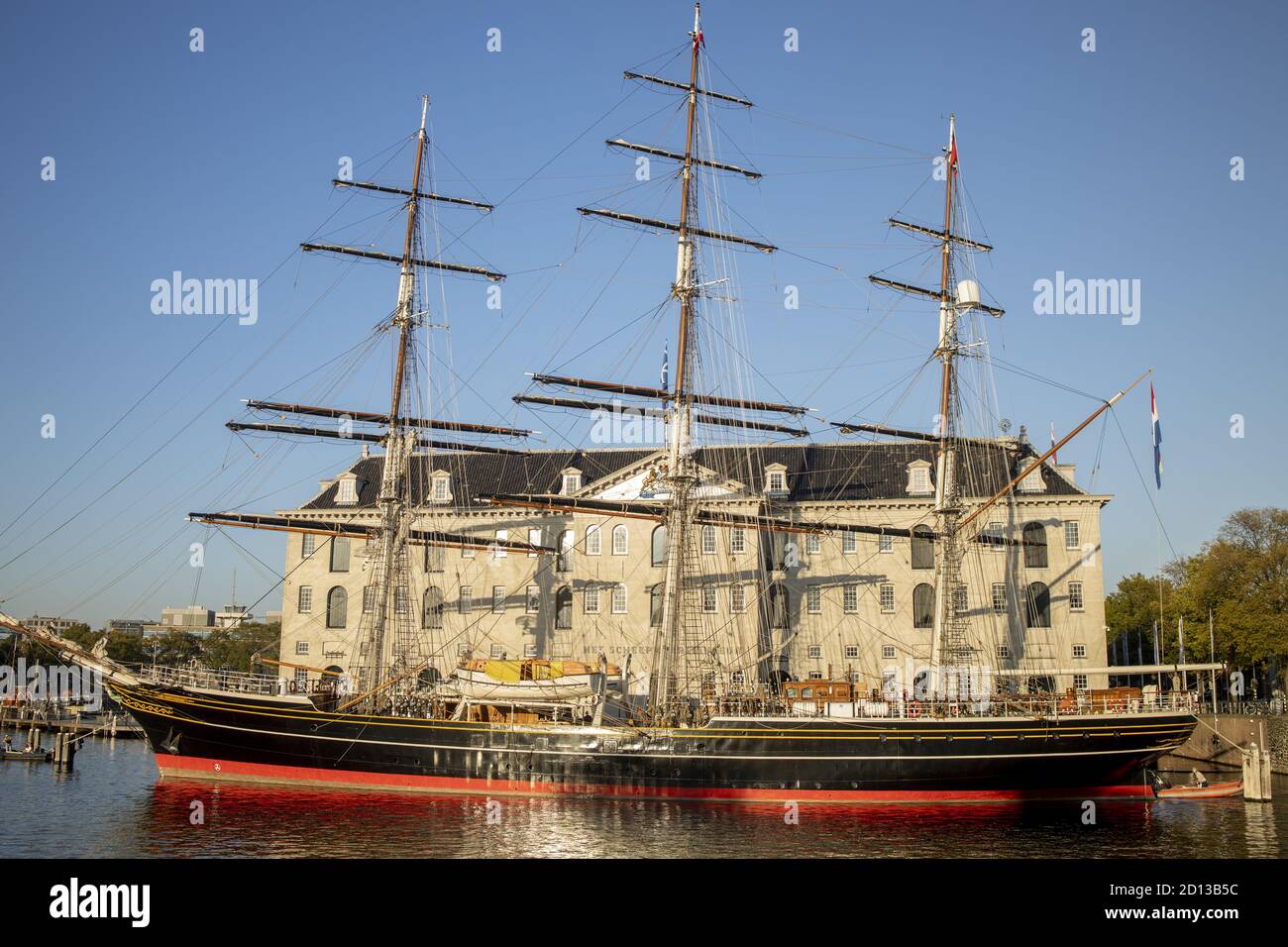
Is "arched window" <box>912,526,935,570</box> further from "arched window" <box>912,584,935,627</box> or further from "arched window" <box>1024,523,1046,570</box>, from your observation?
"arched window" <box>1024,523,1046,570</box>

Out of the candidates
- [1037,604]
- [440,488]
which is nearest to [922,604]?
[1037,604]

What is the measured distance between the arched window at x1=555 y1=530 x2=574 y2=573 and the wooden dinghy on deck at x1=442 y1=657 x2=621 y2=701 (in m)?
17.9

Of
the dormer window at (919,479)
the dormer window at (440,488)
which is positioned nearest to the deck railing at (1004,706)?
the dormer window at (919,479)

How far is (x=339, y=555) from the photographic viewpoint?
235 feet

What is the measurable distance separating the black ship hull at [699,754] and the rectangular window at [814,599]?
21.5 meters

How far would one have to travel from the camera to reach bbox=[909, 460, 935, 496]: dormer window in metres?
64.1

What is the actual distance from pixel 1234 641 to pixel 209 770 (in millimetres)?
54756

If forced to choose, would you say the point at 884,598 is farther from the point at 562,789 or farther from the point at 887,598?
the point at 562,789

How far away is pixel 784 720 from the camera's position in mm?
42875

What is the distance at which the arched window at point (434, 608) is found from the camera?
68.9m

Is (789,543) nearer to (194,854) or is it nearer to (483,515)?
(483,515)

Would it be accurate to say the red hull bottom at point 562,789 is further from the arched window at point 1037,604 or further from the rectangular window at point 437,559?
the rectangular window at point 437,559

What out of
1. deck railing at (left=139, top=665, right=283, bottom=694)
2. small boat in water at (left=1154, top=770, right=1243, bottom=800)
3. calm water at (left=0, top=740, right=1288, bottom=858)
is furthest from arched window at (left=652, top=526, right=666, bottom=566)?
small boat in water at (left=1154, top=770, right=1243, bottom=800)
